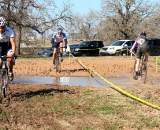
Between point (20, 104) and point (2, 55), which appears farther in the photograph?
point (2, 55)

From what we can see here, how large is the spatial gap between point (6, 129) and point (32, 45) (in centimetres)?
5315

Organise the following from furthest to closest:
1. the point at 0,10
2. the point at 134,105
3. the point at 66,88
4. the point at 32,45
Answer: the point at 32,45
the point at 0,10
the point at 66,88
the point at 134,105

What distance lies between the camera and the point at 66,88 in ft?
44.1

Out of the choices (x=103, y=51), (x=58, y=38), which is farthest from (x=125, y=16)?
(x=58, y=38)

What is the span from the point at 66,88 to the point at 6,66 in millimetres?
2434


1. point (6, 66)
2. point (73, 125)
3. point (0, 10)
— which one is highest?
point (0, 10)

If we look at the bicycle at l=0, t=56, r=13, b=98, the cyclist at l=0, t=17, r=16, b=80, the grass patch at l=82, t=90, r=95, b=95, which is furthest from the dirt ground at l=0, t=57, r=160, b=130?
the cyclist at l=0, t=17, r=16, b=80

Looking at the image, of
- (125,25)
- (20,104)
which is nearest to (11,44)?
(20,104)

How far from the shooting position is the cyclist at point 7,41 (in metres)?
11.0

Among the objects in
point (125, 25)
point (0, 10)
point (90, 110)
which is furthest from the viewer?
point (125, 25)

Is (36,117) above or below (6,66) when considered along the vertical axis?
below

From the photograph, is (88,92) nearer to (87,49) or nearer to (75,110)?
(75,110)

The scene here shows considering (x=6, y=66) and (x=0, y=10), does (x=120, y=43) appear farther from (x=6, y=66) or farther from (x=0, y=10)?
(x=6, y=66)

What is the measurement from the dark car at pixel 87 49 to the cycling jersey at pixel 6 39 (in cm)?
3613
